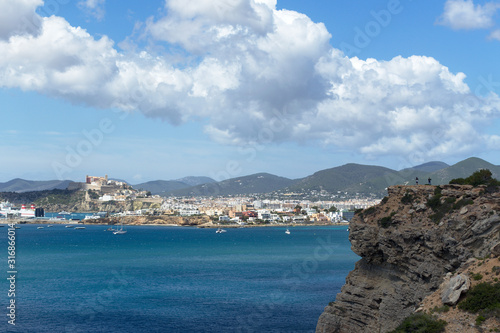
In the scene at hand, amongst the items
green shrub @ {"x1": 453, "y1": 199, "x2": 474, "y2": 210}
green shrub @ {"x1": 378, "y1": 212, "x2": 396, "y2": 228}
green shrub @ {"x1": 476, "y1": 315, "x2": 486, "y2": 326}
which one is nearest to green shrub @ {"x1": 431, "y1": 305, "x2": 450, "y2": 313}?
green shrub @ {"x1": 476, "y1": 315, "x2": 486, "y2": 326}

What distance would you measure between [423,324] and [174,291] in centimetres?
3110

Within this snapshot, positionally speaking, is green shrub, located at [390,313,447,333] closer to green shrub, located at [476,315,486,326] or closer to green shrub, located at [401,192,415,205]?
green shrub, located at [476,315,486,326]

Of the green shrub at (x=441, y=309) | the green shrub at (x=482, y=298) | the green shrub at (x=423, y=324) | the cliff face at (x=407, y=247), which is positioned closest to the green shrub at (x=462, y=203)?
the cliff face at (x=407, y=247)

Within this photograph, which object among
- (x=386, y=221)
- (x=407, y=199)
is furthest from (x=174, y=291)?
(x=407, y=199)

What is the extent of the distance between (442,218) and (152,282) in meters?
33.6

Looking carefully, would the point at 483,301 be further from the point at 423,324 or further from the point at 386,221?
the point at 386,221

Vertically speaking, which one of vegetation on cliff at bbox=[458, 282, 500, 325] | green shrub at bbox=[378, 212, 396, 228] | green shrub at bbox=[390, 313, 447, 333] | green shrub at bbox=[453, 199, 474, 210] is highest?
green shrub at bbox=[453, 199, 474, 210]

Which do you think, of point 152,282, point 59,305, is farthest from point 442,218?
point 152,282

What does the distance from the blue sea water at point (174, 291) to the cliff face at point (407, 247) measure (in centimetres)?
773

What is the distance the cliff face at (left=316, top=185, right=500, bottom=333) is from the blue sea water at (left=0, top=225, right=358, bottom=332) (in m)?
7.73

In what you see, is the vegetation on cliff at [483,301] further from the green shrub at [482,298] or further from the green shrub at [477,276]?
the green shrub at [477,276]

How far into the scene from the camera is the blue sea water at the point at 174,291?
31984 mm

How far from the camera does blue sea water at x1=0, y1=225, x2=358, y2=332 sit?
3198 cm

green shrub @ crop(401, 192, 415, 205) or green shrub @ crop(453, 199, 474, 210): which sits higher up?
green shrub @ crop(401, 192, 415, 205)
